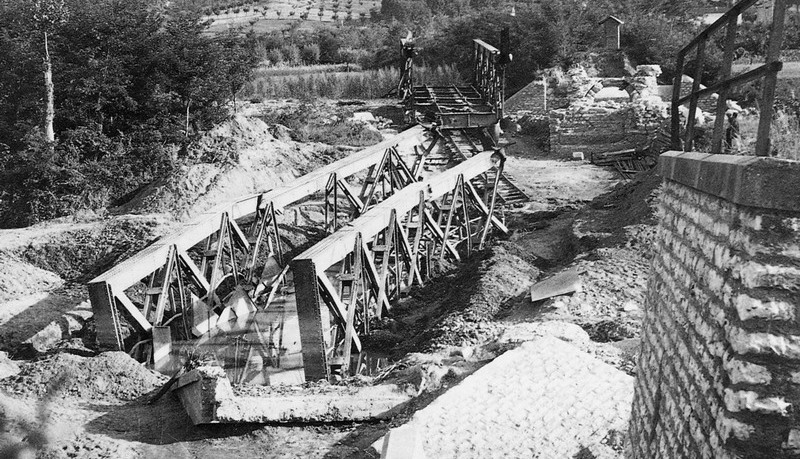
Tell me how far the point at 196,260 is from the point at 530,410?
25.5 ft

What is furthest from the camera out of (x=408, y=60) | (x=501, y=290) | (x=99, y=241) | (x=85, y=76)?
(x=408, y=60)

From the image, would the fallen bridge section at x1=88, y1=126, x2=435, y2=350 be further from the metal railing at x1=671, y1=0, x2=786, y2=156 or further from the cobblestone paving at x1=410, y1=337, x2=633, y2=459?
the metal railing at x1=671, y1=0, x2=786, y2=156

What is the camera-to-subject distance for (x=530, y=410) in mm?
6109

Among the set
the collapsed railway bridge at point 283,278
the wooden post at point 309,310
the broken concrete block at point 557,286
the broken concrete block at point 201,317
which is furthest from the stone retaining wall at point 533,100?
the wooden post at point 309,310

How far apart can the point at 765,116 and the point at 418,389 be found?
15.3 feet

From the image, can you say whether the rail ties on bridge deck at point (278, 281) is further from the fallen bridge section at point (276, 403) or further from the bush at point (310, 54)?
the bush at point (310, 54)

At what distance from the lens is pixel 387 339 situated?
9992mm

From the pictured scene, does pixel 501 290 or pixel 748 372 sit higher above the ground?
pixel 748 372

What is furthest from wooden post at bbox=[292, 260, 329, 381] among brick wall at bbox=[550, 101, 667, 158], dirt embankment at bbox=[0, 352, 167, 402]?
brick wall at bbox=[550, 101, 667, 158]

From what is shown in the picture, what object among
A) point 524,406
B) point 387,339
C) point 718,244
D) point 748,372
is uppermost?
point 718,244

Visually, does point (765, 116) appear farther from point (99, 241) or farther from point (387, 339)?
point (99, 241)

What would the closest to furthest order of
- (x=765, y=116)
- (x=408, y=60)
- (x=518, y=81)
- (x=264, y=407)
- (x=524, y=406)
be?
(x=765, y=116) → (x=524, y=406) → (x=264, y=407) → (x=408, y=60) → (x=518, y=81)

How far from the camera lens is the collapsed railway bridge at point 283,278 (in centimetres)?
837

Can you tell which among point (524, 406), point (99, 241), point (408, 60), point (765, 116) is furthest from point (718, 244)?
point (408, 60)
